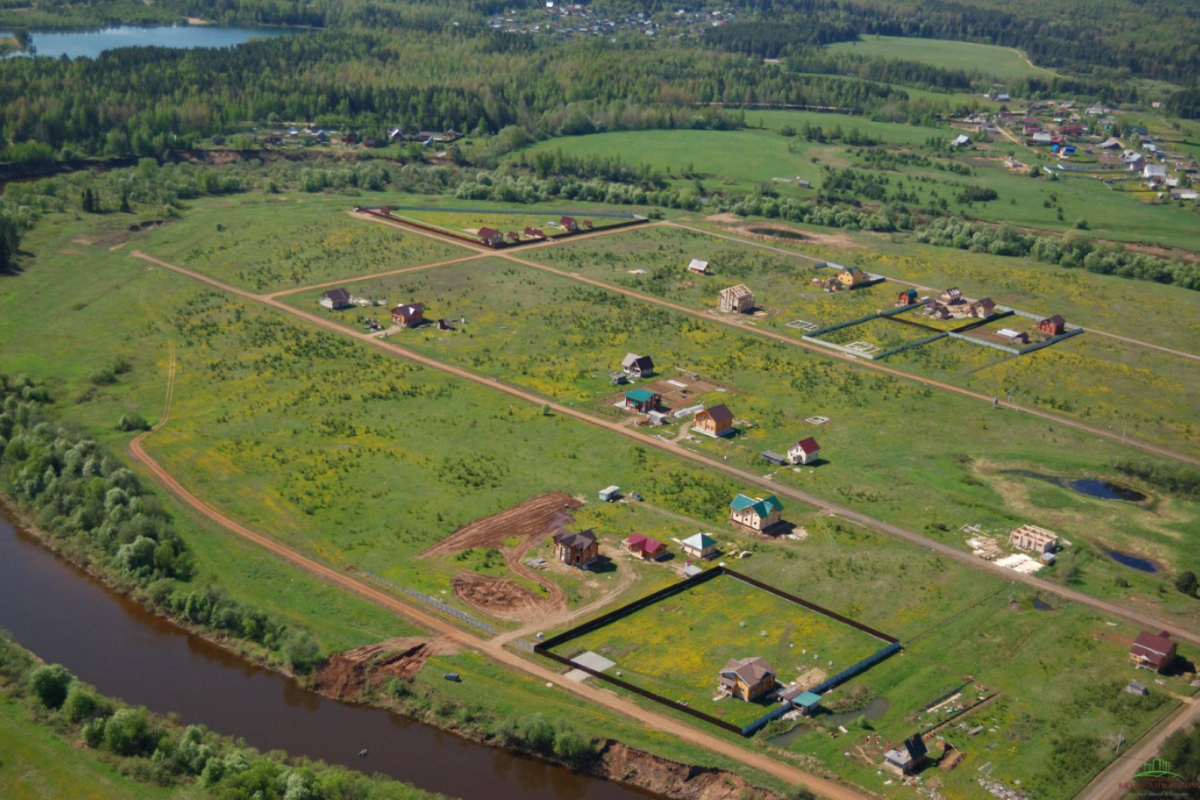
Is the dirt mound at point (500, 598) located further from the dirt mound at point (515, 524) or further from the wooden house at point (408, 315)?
the wooden house at point (408, 315)

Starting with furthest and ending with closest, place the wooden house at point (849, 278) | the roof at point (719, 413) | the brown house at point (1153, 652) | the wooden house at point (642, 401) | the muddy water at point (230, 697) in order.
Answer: the wooden house at point (849, 278) → the wooden house at point (642, 401) → the roof at point (719, 413) → the brown house at point (1153, 652) → the muddy water at point (230, 697)

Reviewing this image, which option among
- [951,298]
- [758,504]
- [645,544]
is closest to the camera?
[645,544]

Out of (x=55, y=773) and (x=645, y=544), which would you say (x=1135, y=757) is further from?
(x=55, y=773)

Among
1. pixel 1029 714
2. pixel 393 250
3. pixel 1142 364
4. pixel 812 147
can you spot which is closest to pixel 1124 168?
pixel 812 147

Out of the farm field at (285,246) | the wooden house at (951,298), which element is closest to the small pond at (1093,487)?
the wooden house at (951,298)

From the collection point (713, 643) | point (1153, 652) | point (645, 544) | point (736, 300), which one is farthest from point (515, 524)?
point (736, 300)
